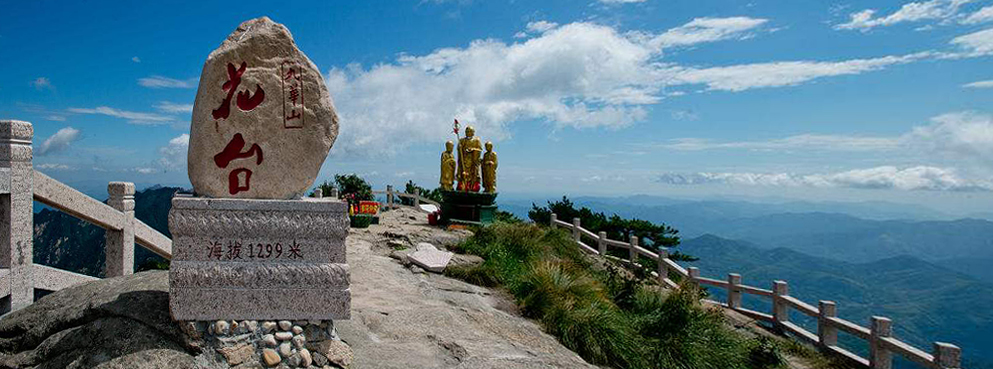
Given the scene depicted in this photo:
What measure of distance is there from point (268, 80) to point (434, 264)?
521 centimetres

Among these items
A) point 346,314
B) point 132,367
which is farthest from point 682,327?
point 132,367

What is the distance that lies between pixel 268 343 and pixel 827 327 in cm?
948

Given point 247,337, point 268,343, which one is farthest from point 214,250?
point 268,343

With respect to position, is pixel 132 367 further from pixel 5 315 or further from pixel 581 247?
pixel 581 247

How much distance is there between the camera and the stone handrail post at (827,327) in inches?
394

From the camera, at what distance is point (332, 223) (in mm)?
4574

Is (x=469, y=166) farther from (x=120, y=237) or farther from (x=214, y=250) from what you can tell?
(x=214, y=250)

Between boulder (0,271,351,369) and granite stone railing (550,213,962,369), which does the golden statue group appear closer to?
granite stone railing (550,213,962,369)

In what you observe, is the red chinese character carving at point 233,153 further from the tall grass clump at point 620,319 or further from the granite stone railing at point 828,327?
the granite stone railing at point 828,327

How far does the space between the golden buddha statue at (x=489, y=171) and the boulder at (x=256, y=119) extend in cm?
1082

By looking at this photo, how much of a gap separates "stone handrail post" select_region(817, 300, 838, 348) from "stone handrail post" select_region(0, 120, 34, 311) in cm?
1130

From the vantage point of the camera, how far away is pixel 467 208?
15133mm

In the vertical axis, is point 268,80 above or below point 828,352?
above

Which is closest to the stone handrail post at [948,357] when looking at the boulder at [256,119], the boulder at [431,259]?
the boulder at [431,259]
